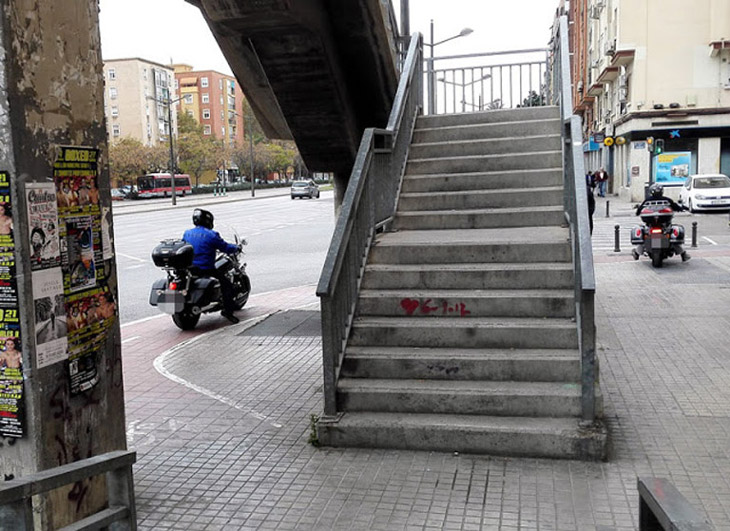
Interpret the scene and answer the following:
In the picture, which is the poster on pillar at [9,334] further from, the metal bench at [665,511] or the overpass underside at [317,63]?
the overpass underside at [317,63]

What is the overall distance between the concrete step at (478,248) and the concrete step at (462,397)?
4.65 ft

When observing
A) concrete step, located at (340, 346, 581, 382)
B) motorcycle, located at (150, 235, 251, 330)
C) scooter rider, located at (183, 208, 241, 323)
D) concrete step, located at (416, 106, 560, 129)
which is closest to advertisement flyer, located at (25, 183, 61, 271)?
concrete step, located at (340, 346, 581, 382)

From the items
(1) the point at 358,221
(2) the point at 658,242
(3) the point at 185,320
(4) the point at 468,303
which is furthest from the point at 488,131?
(2) the point at 658,242

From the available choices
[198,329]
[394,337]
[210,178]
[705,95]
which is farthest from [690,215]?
[210,178]

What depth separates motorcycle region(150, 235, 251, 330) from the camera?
920cm

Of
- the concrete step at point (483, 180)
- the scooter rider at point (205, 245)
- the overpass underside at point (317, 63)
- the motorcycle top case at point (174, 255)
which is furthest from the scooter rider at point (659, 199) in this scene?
the motorcycle top case at point (174, 255)

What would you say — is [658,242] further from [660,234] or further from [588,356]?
[588,356]

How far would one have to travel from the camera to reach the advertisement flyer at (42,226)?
341 centimetres

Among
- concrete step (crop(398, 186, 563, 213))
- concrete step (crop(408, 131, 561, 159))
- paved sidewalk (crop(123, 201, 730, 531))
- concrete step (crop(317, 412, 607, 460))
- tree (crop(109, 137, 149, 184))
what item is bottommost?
paved sidewalk (crop(123, 201, 730, 531))

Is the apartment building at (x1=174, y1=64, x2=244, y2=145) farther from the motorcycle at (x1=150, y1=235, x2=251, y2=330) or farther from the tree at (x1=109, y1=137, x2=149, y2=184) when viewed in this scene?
the motorcycle at (x1=150, y1=235, x2=251, y2=330)

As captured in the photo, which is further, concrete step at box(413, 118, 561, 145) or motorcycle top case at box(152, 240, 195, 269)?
motorcycle top case at box(152, 240, 195, 269)

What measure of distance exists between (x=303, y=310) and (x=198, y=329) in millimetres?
1690

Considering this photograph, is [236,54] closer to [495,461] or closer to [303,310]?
[303,310]

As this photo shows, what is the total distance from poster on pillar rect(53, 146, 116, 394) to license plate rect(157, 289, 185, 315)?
5355 mm
